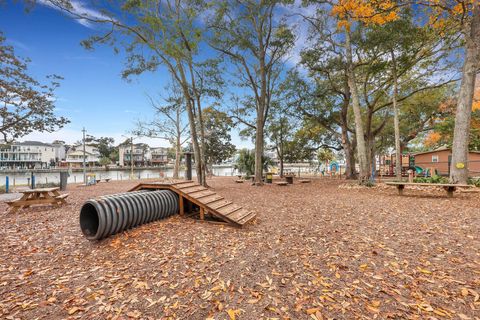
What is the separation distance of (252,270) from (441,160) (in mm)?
27743

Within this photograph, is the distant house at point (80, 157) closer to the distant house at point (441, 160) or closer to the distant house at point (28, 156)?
the distant house at point (28, 156)

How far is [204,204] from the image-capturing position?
5.02 m

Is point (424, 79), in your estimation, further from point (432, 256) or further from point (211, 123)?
point (211, 123)

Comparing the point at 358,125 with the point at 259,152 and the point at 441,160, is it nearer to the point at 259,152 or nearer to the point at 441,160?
the point at 259,152

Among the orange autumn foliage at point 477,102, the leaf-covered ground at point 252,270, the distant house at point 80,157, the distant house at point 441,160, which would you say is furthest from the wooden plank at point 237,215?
the distant house at point 80,157

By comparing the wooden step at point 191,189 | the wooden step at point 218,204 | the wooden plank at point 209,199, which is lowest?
the wooden step at point 218,204

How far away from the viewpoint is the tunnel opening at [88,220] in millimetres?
4199

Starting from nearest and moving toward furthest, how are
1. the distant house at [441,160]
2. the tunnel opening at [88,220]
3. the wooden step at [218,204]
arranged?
the tunnel opening at [88,220]
the wooden step at [218,204]
the distant house at [441,160]

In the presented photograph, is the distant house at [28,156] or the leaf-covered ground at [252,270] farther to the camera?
the distant house at [28,156]

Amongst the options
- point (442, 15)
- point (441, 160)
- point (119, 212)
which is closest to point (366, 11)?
point (442, 15)

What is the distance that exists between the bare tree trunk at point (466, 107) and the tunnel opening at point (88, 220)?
11565 mm

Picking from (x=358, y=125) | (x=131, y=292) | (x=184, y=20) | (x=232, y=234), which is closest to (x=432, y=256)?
(x=232, y=234)

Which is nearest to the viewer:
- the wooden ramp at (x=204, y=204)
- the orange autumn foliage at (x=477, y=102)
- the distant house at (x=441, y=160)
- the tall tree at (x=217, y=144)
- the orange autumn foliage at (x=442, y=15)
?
the wooden ramp at (x=204, y=204)

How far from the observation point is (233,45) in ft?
41.9
